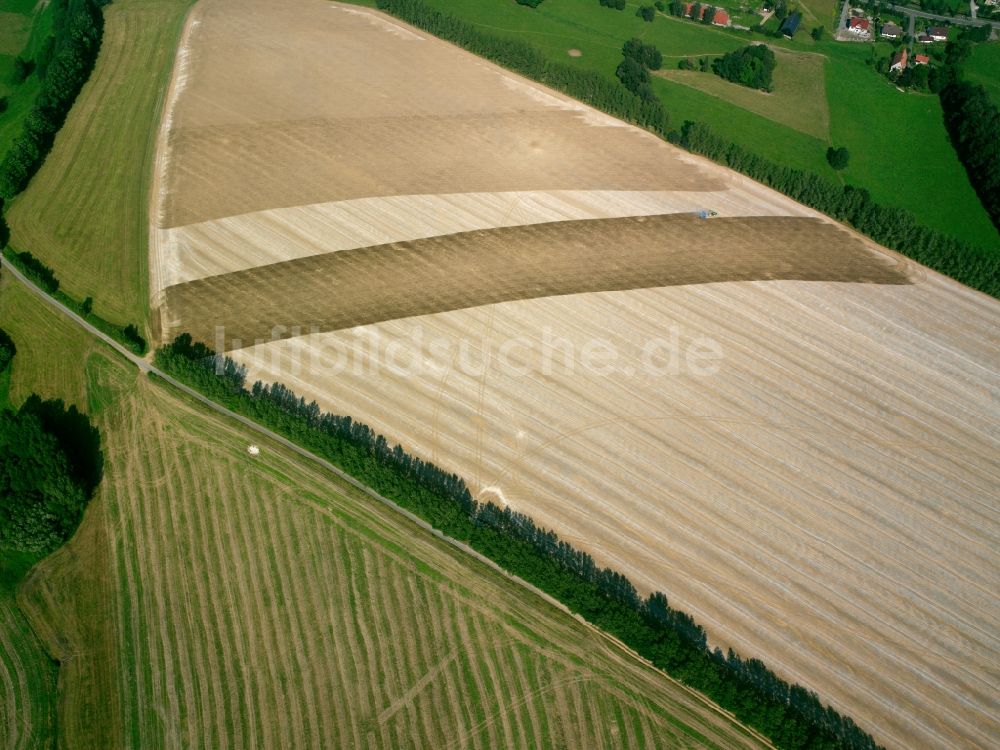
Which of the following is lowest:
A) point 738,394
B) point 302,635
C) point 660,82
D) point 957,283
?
point 302,635

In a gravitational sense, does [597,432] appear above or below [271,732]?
above

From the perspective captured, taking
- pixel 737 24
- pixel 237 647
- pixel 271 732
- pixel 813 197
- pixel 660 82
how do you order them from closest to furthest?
pixel 271 732
pixel 237 647
pixel 813 197
pixel 660 82
pixel 737 24

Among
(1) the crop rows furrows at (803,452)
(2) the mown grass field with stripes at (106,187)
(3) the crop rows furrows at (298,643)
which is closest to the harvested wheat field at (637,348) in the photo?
(1) the crop rows furrows at (803,452)

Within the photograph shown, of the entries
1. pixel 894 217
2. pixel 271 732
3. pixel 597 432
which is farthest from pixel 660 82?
pixel 271 732

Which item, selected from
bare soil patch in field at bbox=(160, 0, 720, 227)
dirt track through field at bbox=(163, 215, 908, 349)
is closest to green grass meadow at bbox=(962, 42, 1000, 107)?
dirt track through field at bbox=(163, 215, 908, 349)

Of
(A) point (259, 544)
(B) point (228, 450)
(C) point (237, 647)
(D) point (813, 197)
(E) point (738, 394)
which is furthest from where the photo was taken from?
(D) point (813, 197)

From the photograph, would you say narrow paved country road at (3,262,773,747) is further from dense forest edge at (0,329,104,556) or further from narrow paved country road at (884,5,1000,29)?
narrow paved country road at (884,5,1000,29)

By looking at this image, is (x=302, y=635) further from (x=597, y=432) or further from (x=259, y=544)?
(x=597, y=432)
